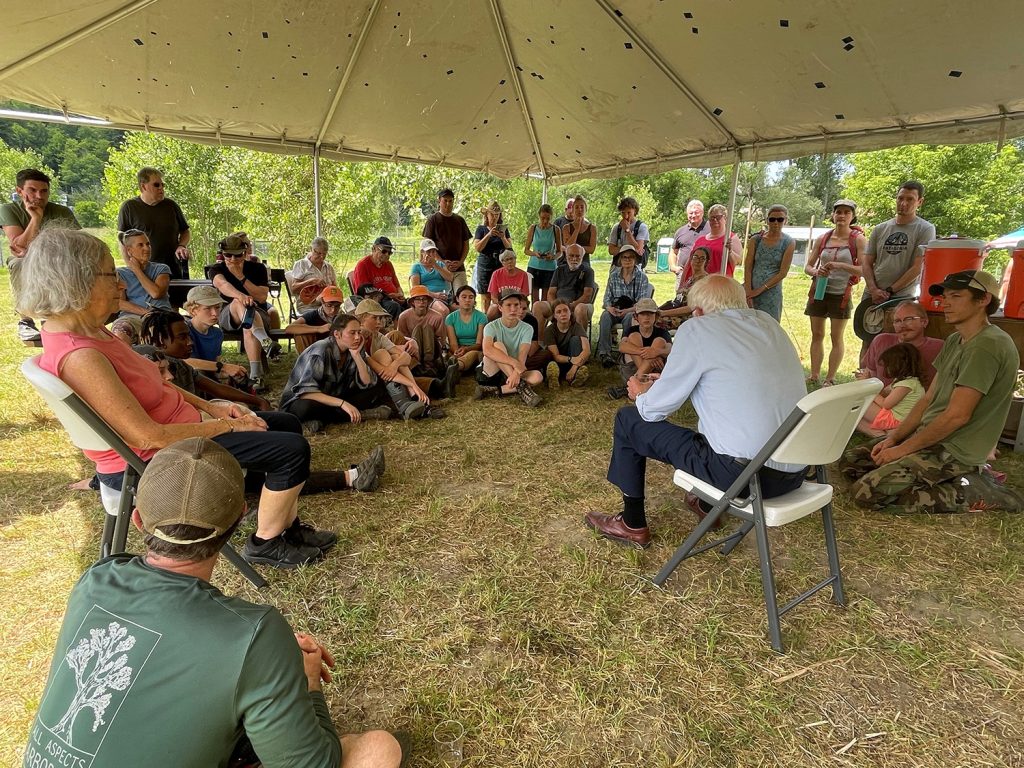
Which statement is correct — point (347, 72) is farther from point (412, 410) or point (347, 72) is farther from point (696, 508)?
point (696, 508)

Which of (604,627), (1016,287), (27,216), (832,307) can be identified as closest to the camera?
(604,627)

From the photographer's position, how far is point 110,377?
1811 millimetres

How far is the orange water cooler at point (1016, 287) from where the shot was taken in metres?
3.83

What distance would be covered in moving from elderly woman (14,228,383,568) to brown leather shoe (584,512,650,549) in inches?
57.5

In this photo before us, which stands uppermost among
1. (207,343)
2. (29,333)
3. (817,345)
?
(29,333)

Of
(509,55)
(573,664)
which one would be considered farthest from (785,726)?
(509,55)

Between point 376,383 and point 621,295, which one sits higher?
point 621,295

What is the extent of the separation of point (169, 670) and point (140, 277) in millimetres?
4734

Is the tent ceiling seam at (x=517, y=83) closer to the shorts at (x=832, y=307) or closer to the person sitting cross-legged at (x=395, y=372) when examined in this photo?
the person sitting cross-legged at (x=395, y=372)

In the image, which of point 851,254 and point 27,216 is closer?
point 27,216

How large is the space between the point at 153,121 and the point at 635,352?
17.6 feet

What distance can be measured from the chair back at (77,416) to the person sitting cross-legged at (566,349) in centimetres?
408

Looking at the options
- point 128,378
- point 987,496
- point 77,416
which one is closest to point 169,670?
point 77,416

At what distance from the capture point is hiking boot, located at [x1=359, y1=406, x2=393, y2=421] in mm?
4422
